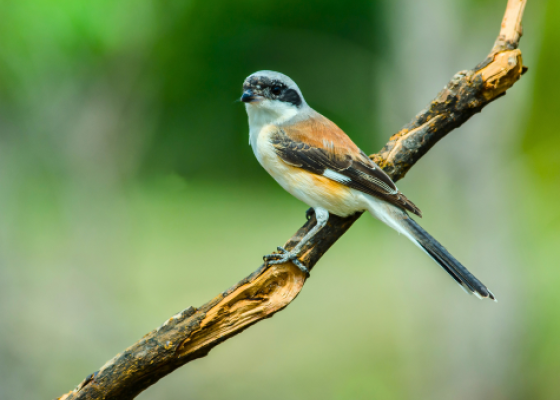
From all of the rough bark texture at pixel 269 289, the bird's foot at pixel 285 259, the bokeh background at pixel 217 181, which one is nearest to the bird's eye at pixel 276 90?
the rough bark texture at pixel 269 289

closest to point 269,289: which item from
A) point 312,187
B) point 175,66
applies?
point 312,187

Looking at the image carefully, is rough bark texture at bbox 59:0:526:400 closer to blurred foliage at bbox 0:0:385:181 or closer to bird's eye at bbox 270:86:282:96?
bird's eye at bbox 270:86:282:96

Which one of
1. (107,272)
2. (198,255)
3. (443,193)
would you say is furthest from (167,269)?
(443,193)

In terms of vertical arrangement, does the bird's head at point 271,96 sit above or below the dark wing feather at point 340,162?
above

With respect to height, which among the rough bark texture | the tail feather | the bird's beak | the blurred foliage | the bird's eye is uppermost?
the blurred foliage

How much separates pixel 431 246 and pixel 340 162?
0.56 metres

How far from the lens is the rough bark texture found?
5.32 ft

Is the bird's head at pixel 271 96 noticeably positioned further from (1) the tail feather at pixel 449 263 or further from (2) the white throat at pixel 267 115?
(1) the tail feather at pixel 449 263

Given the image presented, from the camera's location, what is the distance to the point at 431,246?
2.00m

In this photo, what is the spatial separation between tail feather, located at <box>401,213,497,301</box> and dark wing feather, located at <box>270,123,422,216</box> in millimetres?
107

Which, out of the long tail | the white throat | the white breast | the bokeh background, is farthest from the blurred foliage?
the long tail

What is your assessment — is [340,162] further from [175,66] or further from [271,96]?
[175,66]

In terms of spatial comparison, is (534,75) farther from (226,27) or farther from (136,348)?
(136,348)

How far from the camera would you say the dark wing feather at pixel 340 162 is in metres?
2.14
